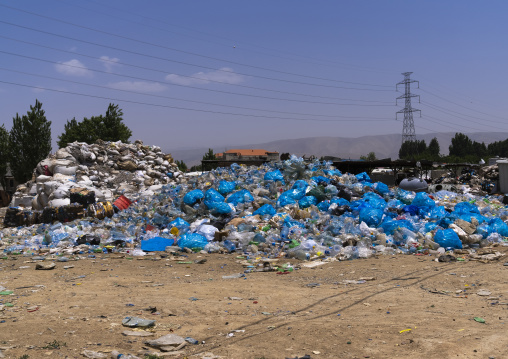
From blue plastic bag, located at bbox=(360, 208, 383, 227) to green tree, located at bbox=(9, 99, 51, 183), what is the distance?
78.4 ft

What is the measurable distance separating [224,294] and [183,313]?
0.87 metres

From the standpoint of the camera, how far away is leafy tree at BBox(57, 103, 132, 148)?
2875cm

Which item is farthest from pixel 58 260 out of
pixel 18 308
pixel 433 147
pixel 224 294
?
pixel 433 147

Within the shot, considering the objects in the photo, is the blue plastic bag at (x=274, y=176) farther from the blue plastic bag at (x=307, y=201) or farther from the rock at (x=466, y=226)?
the rock at (x=466, y=226)

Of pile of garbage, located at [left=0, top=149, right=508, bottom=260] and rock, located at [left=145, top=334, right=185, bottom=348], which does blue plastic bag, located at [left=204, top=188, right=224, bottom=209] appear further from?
rock, located at [left=145, top=334, right=185, bottom=348]

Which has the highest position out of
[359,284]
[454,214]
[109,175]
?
[109,175]

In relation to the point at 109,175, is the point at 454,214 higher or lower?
lower

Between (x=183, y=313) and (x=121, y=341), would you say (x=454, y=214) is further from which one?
(x=121, y=341)

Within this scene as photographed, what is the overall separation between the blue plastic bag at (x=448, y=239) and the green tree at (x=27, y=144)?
996 inches

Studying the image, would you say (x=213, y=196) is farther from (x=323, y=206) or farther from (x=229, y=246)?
(x=323, y=206)

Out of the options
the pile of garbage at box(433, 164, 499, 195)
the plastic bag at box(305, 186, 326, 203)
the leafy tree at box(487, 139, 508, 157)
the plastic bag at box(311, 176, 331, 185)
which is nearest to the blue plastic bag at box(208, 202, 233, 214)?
the plastic bag at box(305, 186, 326, 203)

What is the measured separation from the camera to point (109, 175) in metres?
14.7

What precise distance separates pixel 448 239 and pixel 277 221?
3084 mm

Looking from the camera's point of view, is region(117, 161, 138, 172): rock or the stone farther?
region(117, 161, 138, 172): rock
